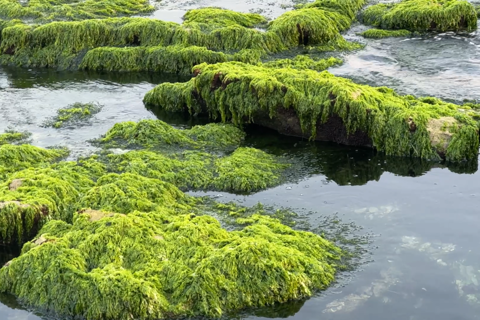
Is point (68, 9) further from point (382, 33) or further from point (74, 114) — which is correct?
point (382, 33)

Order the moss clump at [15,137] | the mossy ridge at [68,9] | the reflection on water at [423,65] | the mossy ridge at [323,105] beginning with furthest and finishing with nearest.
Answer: the mossy ridge at [68,9] < the reflection on water at [423,65] < the moss clump at [15,137] < the mossy ridge at [323,105]

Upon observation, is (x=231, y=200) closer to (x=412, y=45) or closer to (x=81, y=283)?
(x=81, y=283)

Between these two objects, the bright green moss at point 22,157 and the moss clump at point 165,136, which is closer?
the bright green moss at point 22,157

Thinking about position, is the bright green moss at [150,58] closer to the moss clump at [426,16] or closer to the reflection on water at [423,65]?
the reflection on water at [423,65]

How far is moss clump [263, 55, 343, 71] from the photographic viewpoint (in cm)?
1694

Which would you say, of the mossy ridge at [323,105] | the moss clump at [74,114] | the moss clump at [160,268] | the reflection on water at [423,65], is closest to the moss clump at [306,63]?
the reflection on water at [423,65]

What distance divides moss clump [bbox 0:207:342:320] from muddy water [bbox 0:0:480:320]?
314mm

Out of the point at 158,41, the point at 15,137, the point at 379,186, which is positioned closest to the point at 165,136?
the point at 15,137

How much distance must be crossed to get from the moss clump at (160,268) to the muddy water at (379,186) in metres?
0.31

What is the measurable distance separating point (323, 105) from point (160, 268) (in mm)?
5869

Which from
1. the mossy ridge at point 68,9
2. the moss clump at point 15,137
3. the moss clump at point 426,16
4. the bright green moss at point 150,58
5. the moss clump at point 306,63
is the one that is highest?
the moss clump at point 426,16

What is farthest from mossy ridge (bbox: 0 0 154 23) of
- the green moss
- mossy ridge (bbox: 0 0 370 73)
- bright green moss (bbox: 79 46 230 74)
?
the green moss

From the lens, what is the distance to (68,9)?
70.1 feet

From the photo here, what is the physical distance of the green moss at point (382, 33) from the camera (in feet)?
62.6
